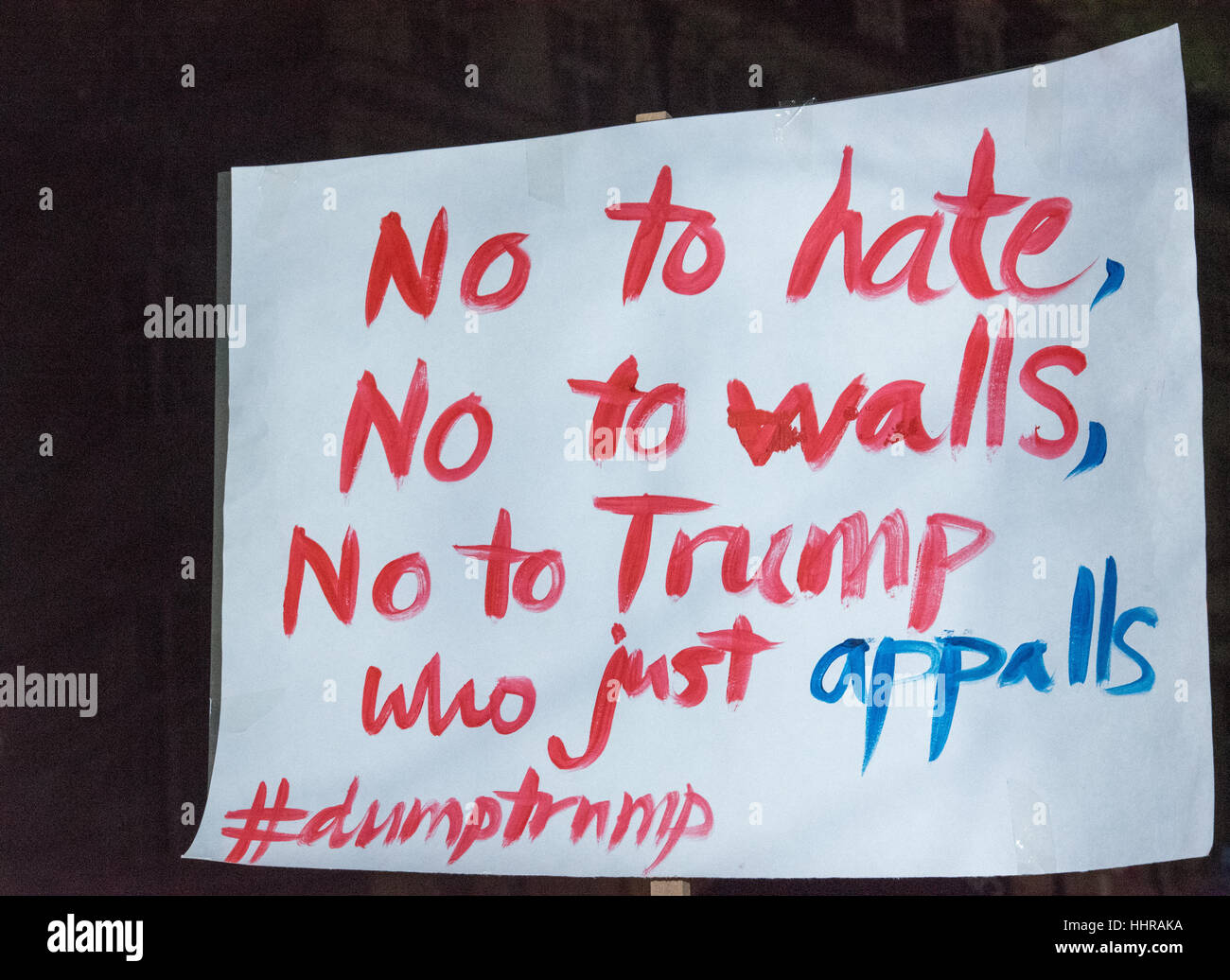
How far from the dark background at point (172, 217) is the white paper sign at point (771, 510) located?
8 cm

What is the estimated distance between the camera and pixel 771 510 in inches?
33.8

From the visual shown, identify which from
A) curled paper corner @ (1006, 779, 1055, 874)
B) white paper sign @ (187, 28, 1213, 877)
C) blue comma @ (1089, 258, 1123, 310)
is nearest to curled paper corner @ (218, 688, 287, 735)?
white paper sign @ (187, 28, 1213, 877)

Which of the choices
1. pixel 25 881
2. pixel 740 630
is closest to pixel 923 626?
pixel 740 630

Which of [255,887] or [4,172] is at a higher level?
[4,172]

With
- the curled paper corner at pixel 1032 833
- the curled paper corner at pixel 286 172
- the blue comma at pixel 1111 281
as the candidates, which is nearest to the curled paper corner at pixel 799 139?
the blue comma at pixel 1111 281

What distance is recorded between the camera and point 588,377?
0.88m

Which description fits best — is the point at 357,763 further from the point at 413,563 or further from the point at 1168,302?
the point at 1168,302

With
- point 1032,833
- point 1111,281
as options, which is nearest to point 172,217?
point 1111,281

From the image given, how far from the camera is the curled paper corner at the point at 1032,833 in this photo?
2.74ft

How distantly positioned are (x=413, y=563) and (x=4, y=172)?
607 mm

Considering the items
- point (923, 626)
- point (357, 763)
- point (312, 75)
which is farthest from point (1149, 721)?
point (312, 75)

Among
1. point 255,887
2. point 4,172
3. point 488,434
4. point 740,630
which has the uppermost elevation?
point 4,172

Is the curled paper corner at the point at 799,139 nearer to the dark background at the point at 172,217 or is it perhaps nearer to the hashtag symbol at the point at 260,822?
the dark background at the point at 172,217

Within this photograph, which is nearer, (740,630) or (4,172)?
(740,630)
